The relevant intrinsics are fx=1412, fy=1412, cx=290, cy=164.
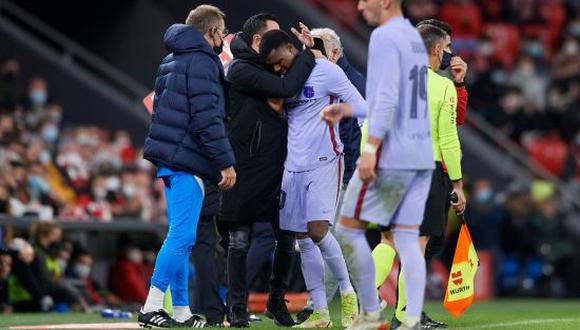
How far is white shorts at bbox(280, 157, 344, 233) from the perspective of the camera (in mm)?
10102

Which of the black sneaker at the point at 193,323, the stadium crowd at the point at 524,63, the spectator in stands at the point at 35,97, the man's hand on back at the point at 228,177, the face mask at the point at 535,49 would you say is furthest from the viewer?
the face mask at the point at 535,49

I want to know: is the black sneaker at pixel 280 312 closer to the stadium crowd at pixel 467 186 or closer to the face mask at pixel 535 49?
the stadium crowd at pixel 467 186

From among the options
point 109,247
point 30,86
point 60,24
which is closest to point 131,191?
point 109,247

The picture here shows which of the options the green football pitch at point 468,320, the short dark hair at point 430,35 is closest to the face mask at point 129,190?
the green football pitch at point 468,320

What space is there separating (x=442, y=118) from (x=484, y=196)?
42.1ft

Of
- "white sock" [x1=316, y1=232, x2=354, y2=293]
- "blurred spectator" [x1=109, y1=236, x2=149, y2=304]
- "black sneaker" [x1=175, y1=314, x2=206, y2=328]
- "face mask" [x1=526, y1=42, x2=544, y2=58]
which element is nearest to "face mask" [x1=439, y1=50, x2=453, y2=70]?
"white sock" [x1=316, y1=232, x2=354, y2=293]

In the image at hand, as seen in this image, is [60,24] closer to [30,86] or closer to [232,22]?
[30,86]

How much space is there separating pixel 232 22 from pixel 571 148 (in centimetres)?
1236

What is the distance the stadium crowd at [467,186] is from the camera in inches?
595

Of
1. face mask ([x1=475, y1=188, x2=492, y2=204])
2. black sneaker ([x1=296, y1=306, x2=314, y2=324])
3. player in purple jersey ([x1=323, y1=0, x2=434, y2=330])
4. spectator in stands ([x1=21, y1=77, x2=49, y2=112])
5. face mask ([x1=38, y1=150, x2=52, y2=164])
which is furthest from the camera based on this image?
face mask ([x1=475, y1=188, x2=492, y2=204])

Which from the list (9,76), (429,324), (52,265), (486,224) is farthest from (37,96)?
(429,324)

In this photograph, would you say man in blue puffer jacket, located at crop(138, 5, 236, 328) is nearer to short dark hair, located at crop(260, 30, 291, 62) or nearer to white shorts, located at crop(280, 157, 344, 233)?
short dark hair, located at crop(260, 30, 291, 62)

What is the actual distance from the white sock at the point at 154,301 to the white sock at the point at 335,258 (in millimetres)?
1215

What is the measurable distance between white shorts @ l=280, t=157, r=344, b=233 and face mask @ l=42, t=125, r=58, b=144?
9.39 m
